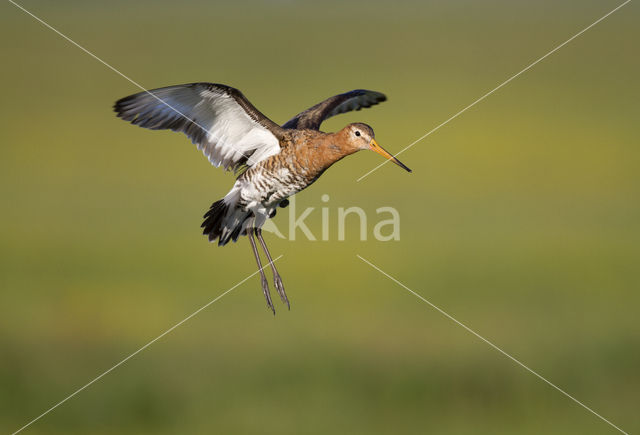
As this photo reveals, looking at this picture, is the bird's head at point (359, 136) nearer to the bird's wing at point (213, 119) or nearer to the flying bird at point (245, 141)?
the flying bird at point (245, 141)

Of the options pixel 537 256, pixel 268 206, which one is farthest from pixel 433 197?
pixel 268 206

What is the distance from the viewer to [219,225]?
9273mm

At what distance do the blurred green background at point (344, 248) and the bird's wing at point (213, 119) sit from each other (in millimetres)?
5073

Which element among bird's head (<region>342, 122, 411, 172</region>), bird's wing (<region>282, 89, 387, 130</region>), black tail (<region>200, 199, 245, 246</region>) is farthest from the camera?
bird's wing (<region>282, 89, 387, 130</region>)

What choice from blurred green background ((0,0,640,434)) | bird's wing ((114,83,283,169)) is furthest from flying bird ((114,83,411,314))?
blurred green background ((0,0,640,434))

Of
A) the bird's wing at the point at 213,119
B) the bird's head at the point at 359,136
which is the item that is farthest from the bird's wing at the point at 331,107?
the bird's head at the point at 359,136

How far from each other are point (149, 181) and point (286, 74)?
9.18 metres

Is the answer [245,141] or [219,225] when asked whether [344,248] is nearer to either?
[219,225]

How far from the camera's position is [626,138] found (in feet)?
90.5

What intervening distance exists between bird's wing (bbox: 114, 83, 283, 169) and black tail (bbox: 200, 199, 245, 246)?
1.33 ft

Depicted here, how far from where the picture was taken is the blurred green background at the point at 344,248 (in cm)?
1387

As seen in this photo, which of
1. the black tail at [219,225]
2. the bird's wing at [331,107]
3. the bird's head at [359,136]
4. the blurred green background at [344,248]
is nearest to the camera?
the bird's head at [359,136]

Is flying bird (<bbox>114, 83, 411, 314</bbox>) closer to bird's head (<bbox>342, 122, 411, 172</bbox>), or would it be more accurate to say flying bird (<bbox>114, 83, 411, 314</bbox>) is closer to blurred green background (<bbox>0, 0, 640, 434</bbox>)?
bird's head (<bbox>342, 122, 411, 172</bbox>)

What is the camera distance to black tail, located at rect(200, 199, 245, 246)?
9.08 meters
